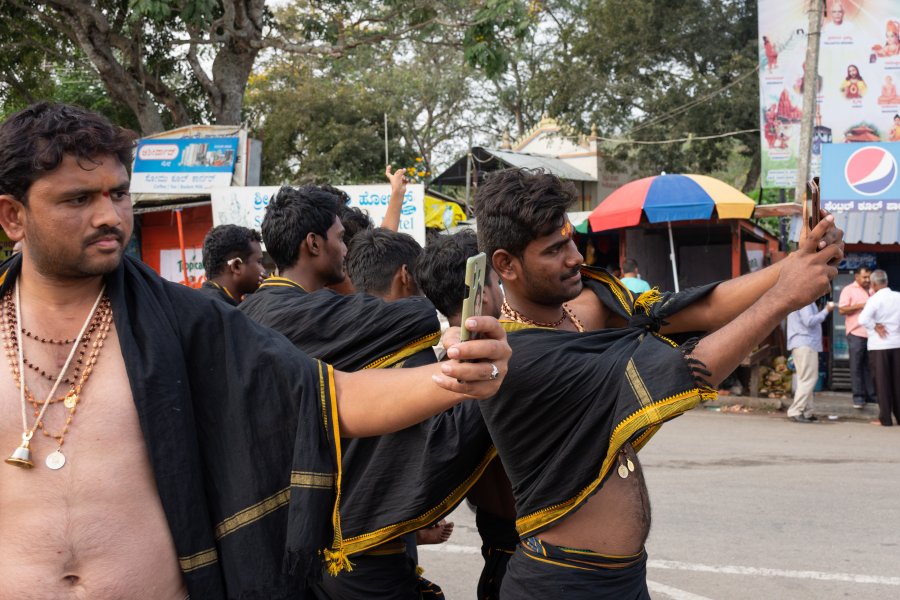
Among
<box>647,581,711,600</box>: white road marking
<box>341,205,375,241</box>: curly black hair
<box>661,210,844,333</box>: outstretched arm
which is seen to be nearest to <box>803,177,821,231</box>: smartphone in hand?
<box>661,210,844,333</box>: outstretched arm

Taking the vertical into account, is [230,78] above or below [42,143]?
above

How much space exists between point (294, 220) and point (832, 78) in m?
14.6

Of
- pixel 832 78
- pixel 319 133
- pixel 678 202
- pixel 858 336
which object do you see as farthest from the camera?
pixel 319 133

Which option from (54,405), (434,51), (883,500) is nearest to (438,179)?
(434,51)

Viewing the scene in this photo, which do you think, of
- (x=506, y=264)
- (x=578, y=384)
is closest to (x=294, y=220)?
(x=506, y=264)

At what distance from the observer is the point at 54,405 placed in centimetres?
211

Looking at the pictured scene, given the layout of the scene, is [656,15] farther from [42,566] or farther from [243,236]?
[42,566]

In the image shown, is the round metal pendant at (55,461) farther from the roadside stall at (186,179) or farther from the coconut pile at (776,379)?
the roadside stall at (186,179)

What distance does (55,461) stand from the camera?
6.79 ft

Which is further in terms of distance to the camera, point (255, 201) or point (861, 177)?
point (255, 201)

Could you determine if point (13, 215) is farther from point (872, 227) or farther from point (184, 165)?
point (184, 165)

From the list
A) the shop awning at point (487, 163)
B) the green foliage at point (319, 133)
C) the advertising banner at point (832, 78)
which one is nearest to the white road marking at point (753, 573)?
the advertising banner at point (832, 78)

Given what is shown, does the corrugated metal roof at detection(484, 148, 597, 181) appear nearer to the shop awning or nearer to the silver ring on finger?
the shop awning

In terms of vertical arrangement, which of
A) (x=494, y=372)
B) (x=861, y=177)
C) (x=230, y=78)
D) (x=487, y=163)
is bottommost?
A: (x=494, y=372)
